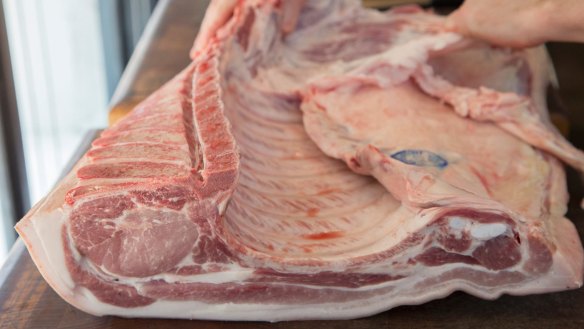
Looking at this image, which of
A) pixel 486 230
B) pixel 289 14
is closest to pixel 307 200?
pixel 486 230

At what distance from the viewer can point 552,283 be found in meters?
1.46

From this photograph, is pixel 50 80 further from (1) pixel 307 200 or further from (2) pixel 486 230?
(2) pixel 486 230

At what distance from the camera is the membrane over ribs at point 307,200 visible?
4.32 ft

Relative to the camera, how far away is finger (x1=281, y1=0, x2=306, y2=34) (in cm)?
219

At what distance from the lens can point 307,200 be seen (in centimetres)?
158

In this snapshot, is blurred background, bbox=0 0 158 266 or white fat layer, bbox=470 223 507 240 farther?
blurred background, bbox=0 0 158 266

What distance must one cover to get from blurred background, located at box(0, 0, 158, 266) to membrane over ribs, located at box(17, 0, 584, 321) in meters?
1.03

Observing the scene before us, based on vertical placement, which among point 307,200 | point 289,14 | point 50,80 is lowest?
point 50,80

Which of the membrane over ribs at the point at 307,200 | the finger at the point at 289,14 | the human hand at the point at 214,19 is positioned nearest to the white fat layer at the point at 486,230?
the membrane over ribs at the point at 307,200

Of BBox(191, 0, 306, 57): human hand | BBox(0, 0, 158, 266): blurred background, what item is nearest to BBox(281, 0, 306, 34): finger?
BBox(191, 0, 306, 57): human hand

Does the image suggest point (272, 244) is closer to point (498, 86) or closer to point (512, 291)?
point (512, 291)

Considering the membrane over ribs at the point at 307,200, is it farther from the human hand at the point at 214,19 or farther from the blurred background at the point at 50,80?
the blurred background at the point at 50,80

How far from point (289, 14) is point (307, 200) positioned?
31.0 inches

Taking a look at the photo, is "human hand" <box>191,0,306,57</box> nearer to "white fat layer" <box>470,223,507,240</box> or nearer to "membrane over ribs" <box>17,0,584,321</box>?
"membrane over ribs" <box>17,0,584,321</box>
